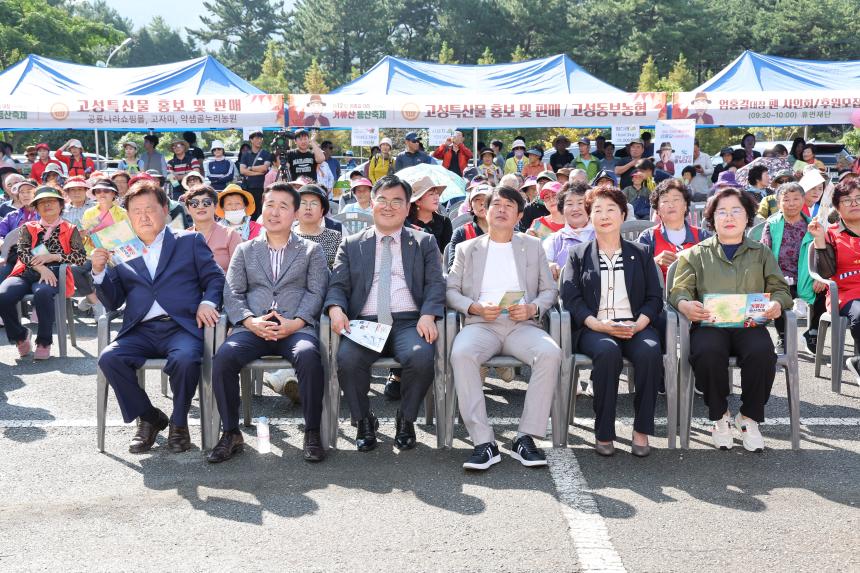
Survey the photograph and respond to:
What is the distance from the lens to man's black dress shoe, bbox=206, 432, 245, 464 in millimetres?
4789

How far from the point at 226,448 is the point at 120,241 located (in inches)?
54.6

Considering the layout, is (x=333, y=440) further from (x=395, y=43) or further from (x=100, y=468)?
Answer: (x=395, y=43)

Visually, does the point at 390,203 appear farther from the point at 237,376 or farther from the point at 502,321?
the point at 237,376

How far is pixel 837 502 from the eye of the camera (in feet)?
13.7

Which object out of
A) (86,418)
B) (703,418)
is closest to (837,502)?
(703,418)

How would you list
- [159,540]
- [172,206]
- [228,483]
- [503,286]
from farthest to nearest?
[172,206], [503,286], [228,483], [159,540]

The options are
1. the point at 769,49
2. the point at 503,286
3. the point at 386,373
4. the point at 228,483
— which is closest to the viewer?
the point at 228,483

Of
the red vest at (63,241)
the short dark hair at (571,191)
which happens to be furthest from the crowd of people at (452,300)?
the red vest at (63,241)

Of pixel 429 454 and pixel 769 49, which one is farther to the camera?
pixel 769 49

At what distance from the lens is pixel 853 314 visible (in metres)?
6.07

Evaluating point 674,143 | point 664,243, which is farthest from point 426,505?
point 674,143

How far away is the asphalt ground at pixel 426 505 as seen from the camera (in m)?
3.62

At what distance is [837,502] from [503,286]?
2144mm

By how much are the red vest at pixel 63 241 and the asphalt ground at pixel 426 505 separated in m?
2.29
